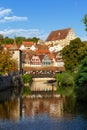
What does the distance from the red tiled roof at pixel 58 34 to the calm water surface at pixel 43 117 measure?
406ft

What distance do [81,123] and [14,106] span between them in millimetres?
15326

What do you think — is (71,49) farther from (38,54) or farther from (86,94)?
(38,54)

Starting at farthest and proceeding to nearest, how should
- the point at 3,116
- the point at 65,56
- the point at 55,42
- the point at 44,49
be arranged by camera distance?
the point at 55,42, the point at 44,49, the point at 65,56, the point at 3,116

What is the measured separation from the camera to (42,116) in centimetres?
3934

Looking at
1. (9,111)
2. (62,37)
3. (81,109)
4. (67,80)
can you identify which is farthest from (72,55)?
(62,37)

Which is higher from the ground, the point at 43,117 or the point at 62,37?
the point at 62,37

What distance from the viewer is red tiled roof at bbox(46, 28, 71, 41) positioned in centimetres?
17350

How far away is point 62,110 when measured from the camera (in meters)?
43.4

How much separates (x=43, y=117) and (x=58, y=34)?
14034 centimetres

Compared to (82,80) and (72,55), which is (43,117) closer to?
(82,80)

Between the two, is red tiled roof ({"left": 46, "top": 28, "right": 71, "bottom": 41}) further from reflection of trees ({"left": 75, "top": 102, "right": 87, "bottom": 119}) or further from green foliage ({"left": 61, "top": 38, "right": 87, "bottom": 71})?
reflection of trees ({"left": 75, "top": 102, "right": 87, "bottom": 119})

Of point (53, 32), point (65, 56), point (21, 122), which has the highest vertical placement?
point (53, 32)

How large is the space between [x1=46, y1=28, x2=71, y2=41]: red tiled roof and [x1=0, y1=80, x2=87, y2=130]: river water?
122780 mm

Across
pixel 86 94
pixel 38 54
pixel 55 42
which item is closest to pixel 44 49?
pixel 38 54
